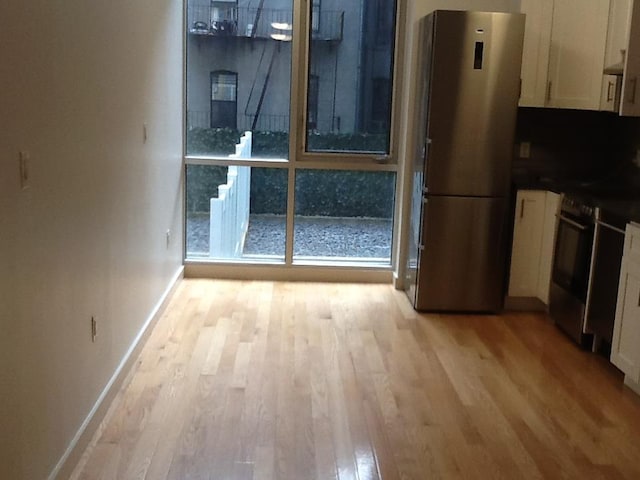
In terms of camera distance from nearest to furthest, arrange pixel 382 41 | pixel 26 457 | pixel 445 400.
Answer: pixel 26 457 < pixel 445 400 < pixel 382 41

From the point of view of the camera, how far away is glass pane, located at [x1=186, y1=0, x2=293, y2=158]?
17.9ft

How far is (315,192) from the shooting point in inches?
223

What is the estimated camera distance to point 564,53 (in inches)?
190

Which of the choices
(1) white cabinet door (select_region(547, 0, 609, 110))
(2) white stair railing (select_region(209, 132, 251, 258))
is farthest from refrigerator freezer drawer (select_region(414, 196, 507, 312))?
(2) white stair railing (select_region(209, 132, 251, 258))

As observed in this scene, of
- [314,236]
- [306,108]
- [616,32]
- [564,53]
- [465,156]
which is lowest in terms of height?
[314,236]

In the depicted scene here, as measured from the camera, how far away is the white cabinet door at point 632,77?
12.3 ft

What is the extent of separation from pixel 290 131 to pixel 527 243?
1.90m

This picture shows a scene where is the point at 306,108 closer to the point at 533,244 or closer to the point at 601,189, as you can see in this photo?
the point at 533,244

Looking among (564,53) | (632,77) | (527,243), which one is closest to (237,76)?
(564,53)

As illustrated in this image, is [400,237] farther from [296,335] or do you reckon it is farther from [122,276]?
[122,276]

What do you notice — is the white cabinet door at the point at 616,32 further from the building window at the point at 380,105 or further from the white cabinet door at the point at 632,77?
the building window at the point at 380,105

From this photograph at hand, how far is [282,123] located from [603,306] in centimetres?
267

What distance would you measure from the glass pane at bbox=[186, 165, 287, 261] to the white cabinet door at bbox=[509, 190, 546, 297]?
1763mm

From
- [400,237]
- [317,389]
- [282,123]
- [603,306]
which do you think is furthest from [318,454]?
[282,123]
